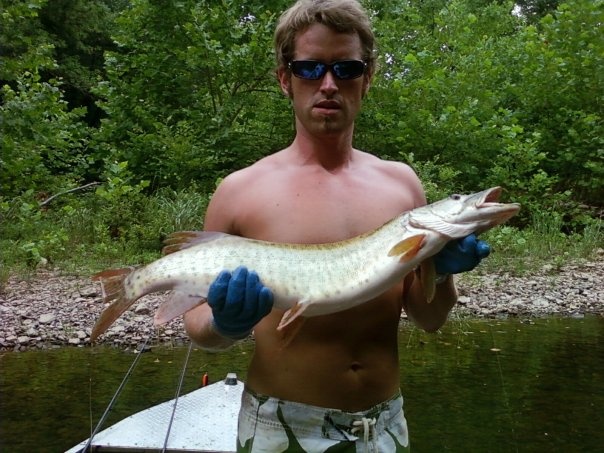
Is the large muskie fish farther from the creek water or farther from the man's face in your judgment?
the creek water

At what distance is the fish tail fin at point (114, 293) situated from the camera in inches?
88.2

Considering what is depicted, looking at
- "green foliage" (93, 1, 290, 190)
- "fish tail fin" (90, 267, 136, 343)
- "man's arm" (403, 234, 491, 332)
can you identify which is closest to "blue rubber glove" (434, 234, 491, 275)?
"man's arm" (403, 234, 491, 332)

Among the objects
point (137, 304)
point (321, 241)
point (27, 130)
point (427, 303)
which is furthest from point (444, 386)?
point (27, 130)

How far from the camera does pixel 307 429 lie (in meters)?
2.07

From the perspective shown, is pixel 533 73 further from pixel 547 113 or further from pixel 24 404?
pixel 24 404

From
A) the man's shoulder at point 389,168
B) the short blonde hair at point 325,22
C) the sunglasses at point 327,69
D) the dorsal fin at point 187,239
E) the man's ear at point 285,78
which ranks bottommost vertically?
the dorsal fin at point 187,239

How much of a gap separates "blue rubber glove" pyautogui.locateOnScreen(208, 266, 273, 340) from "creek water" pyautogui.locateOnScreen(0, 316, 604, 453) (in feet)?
11.2

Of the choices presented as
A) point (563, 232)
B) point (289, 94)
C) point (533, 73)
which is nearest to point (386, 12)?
point (533, 73)

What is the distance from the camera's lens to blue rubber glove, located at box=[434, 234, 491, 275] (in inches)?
82.1

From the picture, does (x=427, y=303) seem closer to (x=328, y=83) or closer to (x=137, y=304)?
(x=328, y=83)

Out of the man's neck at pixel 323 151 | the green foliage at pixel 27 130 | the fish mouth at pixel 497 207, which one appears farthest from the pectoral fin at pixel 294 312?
the green foliage at pixel 27 130

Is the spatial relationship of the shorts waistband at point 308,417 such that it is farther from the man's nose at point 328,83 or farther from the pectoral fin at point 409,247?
the man's nose at point 328,83

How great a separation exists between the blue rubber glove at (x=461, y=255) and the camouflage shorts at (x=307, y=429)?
53 centimetres

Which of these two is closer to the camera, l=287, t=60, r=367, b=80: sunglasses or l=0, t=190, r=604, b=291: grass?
l=287, t=60, r=367, b=80: sunglasses
